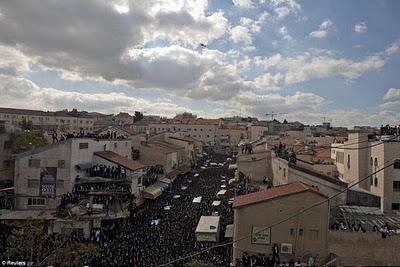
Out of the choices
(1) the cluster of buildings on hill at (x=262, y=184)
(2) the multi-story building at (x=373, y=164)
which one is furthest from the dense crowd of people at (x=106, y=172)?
(2) the multi-story building at (x=373, y=164)

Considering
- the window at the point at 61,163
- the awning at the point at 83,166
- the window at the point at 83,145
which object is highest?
the window at the point at 83,145

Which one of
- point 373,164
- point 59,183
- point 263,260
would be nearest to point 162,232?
point 263,260

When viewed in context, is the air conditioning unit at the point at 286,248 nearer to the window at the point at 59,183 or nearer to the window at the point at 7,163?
the window at the point at 59,183

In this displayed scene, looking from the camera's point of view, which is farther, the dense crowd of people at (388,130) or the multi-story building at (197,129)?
the multi-story building at (197,129)

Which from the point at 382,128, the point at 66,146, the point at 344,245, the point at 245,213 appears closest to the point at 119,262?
the point at 245,213

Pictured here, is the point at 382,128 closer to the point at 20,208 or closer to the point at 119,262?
the point at 119,262

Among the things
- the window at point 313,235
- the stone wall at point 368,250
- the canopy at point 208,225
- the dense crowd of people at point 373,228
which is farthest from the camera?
the canopy at point 208,225

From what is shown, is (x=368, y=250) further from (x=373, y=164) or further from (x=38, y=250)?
(x=38, y=250)
